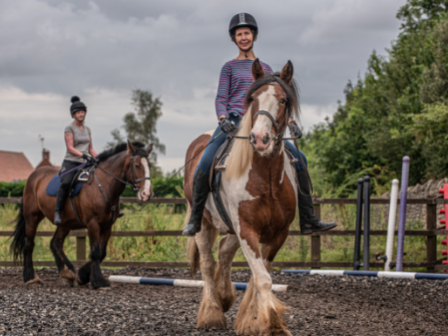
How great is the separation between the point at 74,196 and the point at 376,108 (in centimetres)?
2382

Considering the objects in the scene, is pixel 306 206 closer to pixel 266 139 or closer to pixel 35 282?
pixel 266 139

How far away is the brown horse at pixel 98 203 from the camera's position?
24.7ft

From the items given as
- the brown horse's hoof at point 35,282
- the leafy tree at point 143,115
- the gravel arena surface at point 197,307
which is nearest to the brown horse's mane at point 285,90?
the gravel arena surface at point 197,307

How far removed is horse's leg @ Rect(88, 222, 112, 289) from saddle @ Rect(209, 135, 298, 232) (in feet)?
11.7

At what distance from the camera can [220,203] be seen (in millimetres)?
4426

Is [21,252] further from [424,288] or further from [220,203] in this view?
[424,288]

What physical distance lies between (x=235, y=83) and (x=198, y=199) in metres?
1.18

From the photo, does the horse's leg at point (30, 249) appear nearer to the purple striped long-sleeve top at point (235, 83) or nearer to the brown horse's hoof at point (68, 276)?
the brown horse's hoof at point (68, 276)

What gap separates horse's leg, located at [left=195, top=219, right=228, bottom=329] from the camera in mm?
4555

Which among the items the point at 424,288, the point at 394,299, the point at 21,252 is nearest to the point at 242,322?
the point at 394,299

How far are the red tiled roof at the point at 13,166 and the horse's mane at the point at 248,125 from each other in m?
58.6

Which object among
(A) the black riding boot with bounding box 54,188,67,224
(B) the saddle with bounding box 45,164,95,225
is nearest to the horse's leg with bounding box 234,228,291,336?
(B) the saddle with bounding box 45,164,95,225

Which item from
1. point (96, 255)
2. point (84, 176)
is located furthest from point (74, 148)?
point (96, 255)

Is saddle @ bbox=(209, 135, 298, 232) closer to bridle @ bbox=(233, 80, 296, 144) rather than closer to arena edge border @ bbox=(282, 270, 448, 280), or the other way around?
bridle @ bbox=(233, 80, 296, 144)
